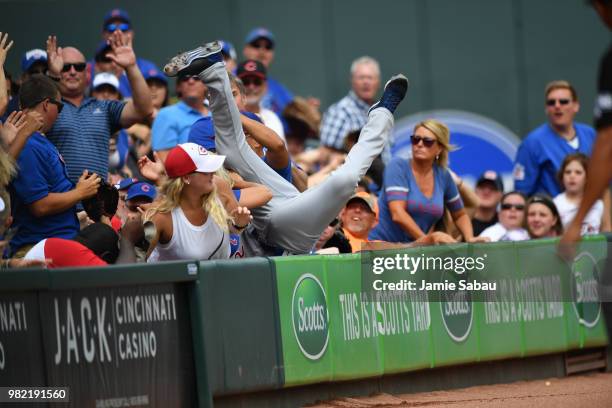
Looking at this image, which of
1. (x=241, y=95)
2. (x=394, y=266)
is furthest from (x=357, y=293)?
(x=241, y=95)

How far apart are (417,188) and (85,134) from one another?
9.76ft

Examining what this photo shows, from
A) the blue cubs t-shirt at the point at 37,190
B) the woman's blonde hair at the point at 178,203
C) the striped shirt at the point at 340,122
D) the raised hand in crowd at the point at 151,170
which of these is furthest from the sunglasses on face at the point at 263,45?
the woman's blonde hair at the point at 178,203

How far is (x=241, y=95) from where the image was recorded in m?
9.07

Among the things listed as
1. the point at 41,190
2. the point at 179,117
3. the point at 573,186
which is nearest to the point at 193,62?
the point at 41,190

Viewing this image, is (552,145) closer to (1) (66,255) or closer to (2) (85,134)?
(2) (85,134)

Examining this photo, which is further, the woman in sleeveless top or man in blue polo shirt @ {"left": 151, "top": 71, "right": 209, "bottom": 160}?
man in blue polo shirt @ {"left": 151, "top": 71, "right": 209, "bottom": 160}

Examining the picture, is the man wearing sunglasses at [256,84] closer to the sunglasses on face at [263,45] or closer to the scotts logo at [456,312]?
the sunglasses on face at [263,45]

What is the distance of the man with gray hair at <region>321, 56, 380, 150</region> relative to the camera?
41.1ft

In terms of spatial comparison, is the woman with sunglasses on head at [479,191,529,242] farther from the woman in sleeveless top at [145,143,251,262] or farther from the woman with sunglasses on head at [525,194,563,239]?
the woman in sleeveless top at [145,143,251,262]

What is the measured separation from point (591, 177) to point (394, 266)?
3.60m

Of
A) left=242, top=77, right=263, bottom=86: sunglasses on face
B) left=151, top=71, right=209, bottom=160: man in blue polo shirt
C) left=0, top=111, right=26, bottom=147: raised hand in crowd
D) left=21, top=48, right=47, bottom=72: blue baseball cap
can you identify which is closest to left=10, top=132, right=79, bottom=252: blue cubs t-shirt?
left=0, top=111, right=26, bottom=147: raised hand in crowd

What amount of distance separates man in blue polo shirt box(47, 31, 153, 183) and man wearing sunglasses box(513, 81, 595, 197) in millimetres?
4915

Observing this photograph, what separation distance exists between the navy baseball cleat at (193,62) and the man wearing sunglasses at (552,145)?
16.7 feet

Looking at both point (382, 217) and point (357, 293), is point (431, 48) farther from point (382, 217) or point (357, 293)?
point (357, 293)
